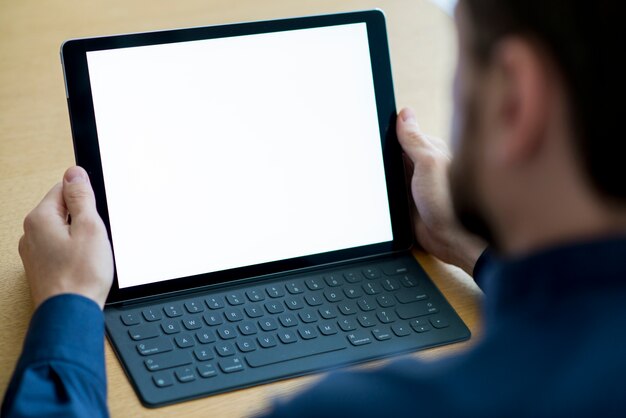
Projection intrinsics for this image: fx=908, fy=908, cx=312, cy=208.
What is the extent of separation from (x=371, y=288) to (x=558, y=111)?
462 millimetres

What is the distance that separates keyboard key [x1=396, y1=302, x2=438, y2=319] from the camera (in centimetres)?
93

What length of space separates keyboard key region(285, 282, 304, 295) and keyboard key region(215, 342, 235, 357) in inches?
3.9

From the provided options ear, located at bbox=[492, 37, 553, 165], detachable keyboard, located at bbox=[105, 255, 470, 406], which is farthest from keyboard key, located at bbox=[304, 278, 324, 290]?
ear, located at bbox=[492, 37, 553, 165]

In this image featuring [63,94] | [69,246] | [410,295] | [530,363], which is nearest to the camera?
[530,363]

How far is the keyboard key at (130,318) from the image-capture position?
0.88 meters

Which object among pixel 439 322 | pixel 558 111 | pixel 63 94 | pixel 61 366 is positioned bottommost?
pixel 439 322

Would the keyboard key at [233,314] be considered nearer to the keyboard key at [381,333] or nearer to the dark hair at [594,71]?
the keyboard key at [381,333]

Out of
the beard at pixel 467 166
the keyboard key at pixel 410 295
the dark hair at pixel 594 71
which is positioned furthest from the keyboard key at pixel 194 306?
the dark hair at pixel 594 71

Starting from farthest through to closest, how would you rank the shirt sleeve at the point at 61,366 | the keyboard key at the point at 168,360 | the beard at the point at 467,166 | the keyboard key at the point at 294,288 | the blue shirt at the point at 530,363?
the keyboard key at the point at 294,288
the keyboard key at the point at 168,360
the shirt sleeve at the point at 61,366
the beard at the point at 467,166
the blue shirt at the point at 530,363

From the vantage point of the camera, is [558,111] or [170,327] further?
[170,327]

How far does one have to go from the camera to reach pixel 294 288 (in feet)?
3.07

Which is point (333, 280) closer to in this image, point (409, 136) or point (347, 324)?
point (347, 324)

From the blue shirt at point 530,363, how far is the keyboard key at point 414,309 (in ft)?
1.21

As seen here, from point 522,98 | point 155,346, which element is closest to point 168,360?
point 155,346
